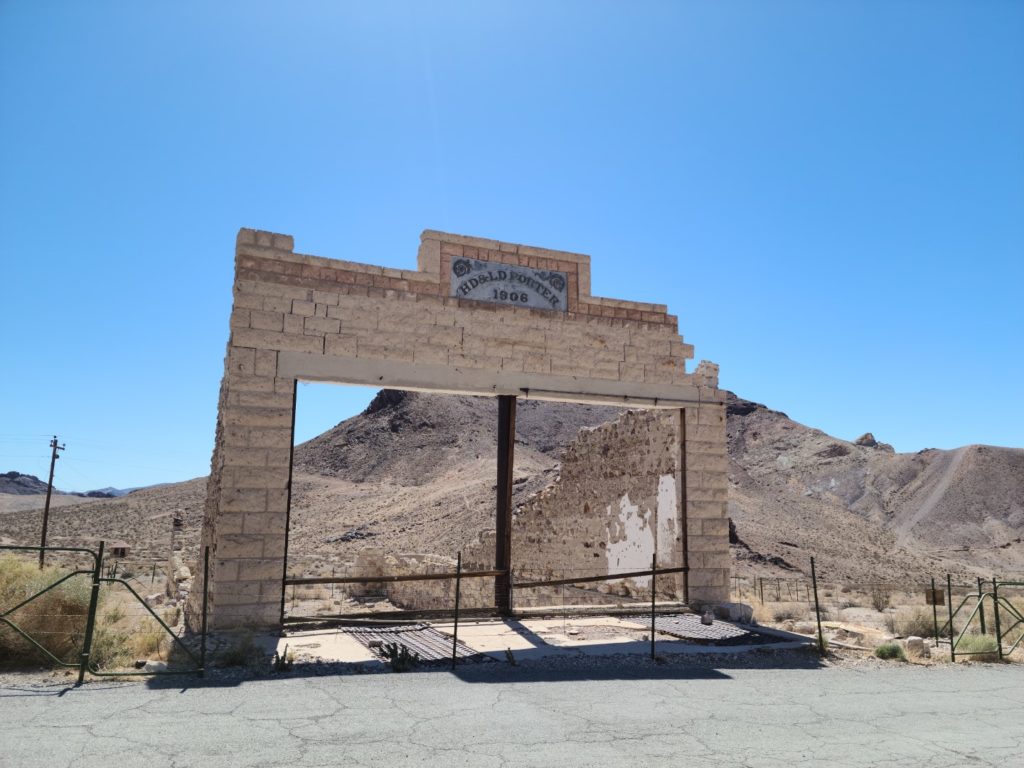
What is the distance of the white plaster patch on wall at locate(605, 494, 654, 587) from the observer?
1661cm

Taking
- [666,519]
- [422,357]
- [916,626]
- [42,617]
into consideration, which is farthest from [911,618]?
[42,617]

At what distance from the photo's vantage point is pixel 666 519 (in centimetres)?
1593

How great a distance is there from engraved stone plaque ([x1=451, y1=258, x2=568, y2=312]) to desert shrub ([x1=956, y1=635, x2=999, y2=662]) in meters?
7.56

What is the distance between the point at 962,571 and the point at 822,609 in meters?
23.2

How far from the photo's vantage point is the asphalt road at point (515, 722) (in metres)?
5.25

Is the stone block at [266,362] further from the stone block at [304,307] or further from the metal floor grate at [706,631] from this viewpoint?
the metal floor grate at [706,631]

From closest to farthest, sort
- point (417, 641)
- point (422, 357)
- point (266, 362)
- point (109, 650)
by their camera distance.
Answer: point (109, 650)
point (417, 641)
point (266, 362)
point (422, 357)

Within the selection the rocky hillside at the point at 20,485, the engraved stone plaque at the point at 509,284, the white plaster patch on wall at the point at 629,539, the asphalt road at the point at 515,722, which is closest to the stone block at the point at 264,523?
the asphalt road at the point at 515,722

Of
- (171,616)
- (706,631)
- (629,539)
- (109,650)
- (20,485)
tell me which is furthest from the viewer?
(20,485)

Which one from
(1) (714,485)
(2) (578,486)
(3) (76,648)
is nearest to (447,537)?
(2) (578,486)

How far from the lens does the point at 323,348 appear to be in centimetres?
1060

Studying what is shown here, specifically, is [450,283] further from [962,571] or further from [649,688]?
[962,571]

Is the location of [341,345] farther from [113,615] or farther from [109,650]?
[109,650]

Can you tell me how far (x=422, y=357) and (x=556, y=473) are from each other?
22489 millimetres
